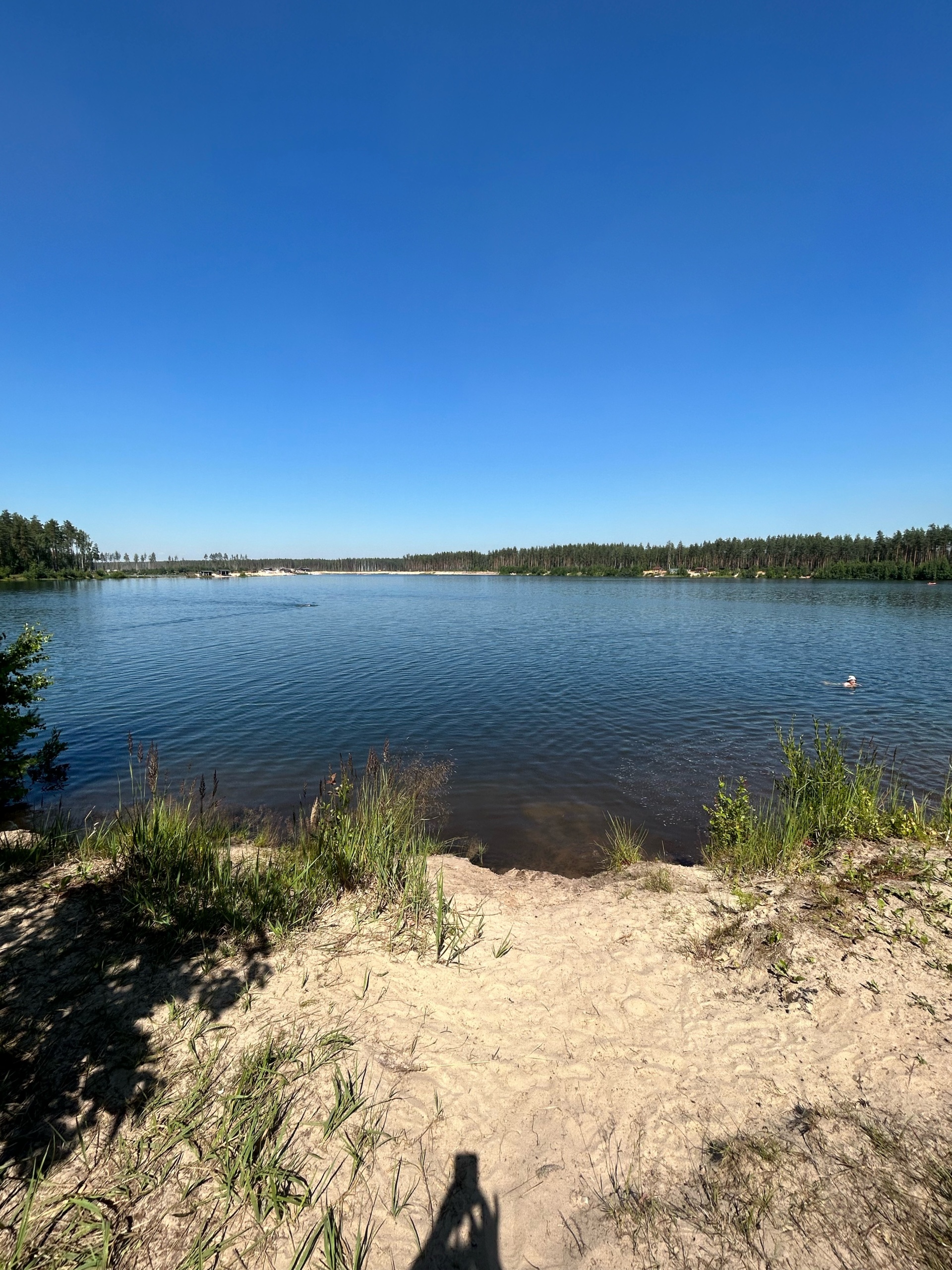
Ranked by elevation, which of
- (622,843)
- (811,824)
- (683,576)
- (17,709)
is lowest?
(622,843)

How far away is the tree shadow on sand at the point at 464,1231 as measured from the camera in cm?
366

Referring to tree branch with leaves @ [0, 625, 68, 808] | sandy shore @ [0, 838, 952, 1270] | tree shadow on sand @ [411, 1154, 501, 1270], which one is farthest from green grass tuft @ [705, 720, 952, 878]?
tree branch with leaves @ [0, 625, 68, 808]

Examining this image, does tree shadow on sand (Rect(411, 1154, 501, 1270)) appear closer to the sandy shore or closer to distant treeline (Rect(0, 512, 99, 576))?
the sandy shore

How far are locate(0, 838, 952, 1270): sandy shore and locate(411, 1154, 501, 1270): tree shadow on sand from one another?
0.01m

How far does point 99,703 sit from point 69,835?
55.3ft

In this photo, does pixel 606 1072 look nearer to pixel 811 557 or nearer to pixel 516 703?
pixel 516 703

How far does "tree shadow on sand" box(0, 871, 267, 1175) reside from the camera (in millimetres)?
4512

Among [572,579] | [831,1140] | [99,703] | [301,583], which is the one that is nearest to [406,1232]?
[831,1140]

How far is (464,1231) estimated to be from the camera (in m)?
3.85

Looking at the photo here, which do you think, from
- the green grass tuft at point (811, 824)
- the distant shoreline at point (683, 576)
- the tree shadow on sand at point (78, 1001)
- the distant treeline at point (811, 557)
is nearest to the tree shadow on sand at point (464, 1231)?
the tree shadow on sand at point (78, 1001)

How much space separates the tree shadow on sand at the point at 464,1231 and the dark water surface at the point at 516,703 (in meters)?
7.32

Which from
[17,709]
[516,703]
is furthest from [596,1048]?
[516,703]

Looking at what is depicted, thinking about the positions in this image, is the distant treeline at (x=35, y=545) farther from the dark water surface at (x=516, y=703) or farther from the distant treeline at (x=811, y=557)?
the distant treeline at (x=811, y=557)

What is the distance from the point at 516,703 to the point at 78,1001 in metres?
19.2
